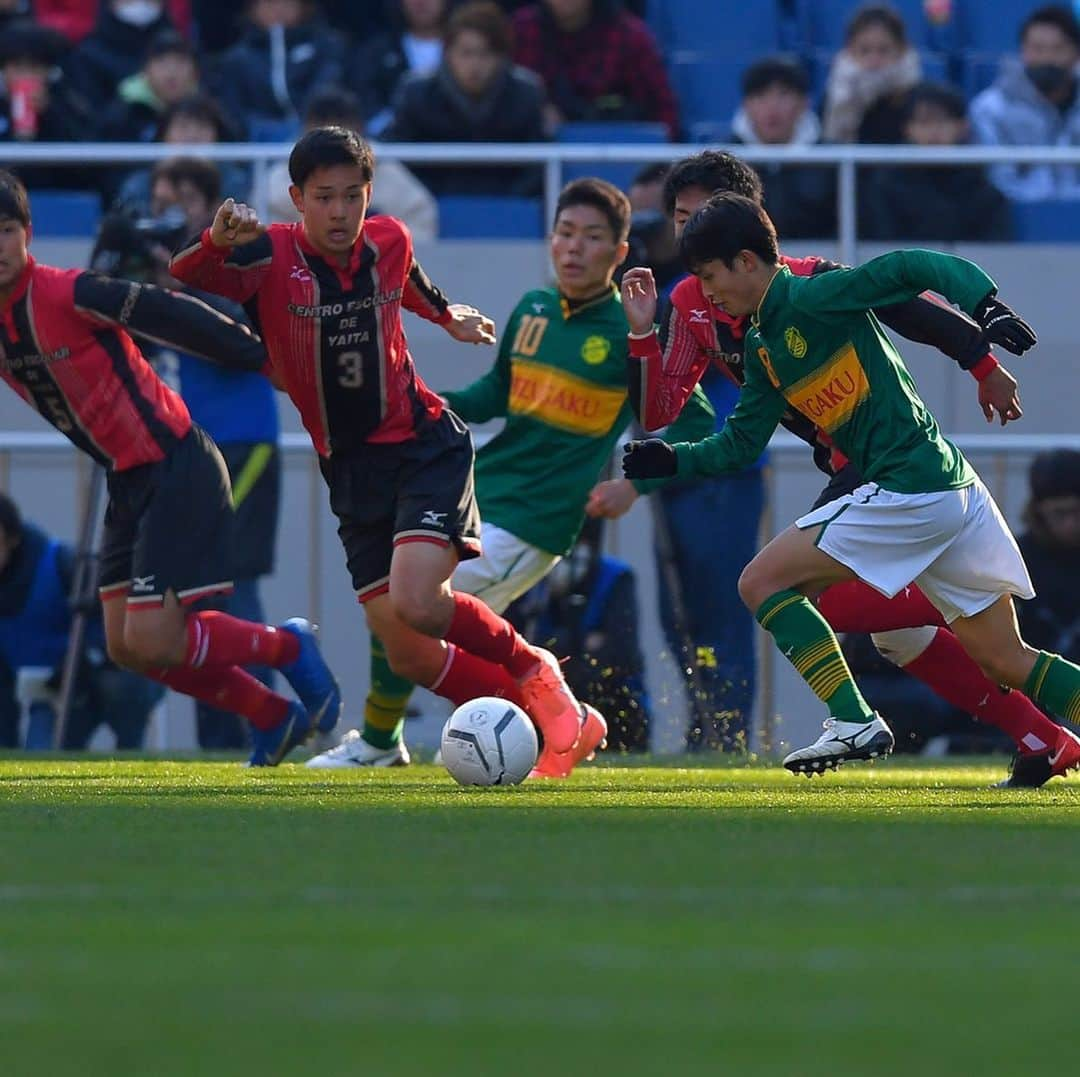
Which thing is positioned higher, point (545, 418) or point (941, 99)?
point (941, 99)

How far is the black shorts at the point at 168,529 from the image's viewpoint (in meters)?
8.10

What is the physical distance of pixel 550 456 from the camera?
890cm

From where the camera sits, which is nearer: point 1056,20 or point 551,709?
point 551,709

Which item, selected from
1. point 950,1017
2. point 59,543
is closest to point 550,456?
point 59,543

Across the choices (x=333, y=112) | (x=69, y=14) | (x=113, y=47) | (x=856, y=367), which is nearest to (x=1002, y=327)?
(x=856, y=367)

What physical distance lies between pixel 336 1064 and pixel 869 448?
4.36 m

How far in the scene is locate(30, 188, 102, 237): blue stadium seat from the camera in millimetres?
11242

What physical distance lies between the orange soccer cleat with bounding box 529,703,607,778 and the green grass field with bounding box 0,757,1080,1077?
1.45 meters

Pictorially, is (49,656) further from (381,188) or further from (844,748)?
(844,748)

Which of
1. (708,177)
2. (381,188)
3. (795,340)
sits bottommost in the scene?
(795,340)

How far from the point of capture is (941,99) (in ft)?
38.3

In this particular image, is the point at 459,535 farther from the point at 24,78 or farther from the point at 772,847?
the point at 24,78

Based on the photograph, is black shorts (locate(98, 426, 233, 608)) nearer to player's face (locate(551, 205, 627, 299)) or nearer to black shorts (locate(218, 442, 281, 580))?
player's face (locate(551, 205, 627, 299))

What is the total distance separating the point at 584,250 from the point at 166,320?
5.32 feet
